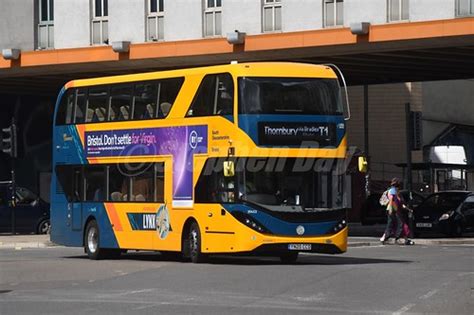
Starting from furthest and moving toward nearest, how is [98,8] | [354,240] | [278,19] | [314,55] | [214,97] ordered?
[98,8]
[278,19]
[314,55]
[354,240]
[214,97]

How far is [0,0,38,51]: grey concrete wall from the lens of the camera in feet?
129

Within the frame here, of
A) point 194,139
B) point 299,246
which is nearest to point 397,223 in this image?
point 299,246

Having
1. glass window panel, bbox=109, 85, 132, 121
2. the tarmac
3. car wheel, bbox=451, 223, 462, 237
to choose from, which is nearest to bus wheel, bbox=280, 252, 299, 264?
glass window panel, bbox=109, 85, 132, 121

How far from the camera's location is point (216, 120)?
72.1 ft

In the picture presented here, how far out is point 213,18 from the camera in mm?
35719

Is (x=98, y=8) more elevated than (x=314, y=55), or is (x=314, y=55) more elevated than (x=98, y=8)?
(x=98, y=8)

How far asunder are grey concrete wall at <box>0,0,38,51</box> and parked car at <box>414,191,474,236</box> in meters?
15.0

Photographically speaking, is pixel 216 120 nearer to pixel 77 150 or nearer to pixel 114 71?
pixel 77 150

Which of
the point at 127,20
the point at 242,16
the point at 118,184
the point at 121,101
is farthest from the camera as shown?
the point at 127,20

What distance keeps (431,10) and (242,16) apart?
6615 mm

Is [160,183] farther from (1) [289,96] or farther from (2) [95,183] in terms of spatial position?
(1) [289,96]

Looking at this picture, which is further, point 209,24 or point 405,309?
point 209,24

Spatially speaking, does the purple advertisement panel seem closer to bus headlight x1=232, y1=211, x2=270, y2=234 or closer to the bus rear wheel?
bus headlight x1=232, y1=211, x2=270, y2=234

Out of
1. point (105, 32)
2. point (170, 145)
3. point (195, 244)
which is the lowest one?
point (195, 244)
